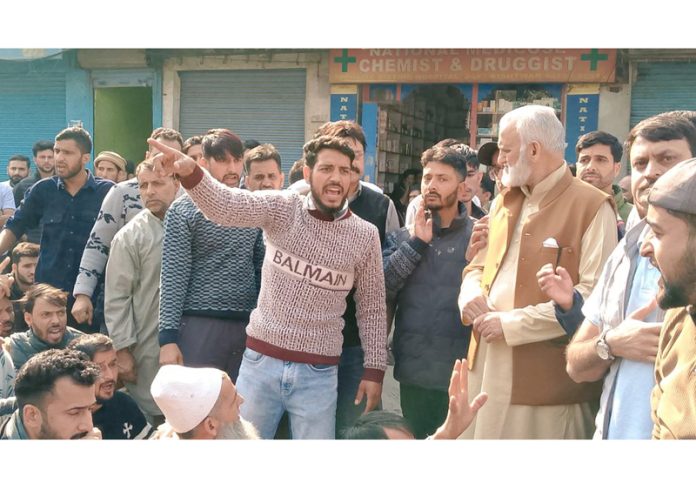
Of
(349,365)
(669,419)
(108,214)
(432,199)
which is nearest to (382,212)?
(432,199)

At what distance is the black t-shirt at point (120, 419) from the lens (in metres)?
3.85

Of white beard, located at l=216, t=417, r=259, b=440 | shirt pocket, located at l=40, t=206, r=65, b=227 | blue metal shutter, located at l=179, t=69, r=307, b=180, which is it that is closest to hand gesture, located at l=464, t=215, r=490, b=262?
white beard, located at l=216, t=417, r=259, b=440

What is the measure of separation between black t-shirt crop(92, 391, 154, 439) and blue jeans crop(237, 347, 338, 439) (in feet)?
2.91

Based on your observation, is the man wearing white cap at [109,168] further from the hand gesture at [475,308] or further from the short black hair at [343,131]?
the hand gesture at [475,308]

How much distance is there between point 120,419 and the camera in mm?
3891

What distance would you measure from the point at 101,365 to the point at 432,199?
1.79 m

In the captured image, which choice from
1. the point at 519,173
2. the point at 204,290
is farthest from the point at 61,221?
the point at 519,173

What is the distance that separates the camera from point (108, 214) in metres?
4.46

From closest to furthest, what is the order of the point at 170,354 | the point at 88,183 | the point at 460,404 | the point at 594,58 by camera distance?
the point at 460,404
the point at 170,354
the point at 88,183
the point at 594,58

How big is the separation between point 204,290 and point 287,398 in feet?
2.34

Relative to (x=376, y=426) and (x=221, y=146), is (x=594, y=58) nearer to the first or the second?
(x=221, y=146)

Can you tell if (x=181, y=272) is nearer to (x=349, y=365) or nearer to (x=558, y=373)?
(x=349, y=365)

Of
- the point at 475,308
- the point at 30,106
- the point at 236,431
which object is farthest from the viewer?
the point at 30,106

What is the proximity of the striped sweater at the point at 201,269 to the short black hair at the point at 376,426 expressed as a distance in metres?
1.11
